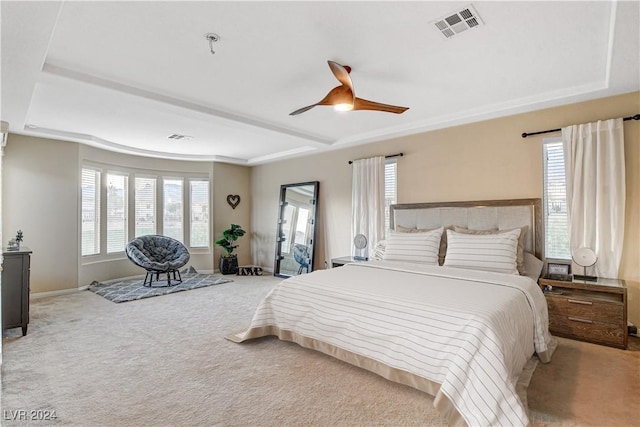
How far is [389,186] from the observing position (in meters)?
5.13

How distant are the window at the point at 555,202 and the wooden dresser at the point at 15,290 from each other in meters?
5.66

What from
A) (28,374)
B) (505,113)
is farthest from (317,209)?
(28,374)

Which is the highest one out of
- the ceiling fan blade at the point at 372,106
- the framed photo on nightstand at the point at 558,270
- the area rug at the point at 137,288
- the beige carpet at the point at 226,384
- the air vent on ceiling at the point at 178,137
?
the air vent on ceiling at the point at 178,137

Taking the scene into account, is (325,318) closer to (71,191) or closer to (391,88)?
(391,88)

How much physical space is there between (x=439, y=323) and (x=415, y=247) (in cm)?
189

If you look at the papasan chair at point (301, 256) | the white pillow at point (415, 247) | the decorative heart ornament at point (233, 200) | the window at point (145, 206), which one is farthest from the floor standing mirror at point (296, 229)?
the window at point (145, 206)

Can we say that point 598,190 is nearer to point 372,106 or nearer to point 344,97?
point 372,106

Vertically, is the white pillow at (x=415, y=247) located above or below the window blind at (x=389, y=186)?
below

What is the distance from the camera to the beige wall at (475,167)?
3.25 metres

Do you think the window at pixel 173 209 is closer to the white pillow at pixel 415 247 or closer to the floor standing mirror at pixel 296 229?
the floor standing mirror at pixel 296 229

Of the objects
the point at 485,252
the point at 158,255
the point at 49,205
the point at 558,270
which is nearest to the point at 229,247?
the point at 158,255

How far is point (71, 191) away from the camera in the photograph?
5324mm

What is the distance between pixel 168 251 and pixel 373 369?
5.16 m

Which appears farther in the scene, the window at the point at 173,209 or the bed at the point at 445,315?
the window at the point at 173,209
